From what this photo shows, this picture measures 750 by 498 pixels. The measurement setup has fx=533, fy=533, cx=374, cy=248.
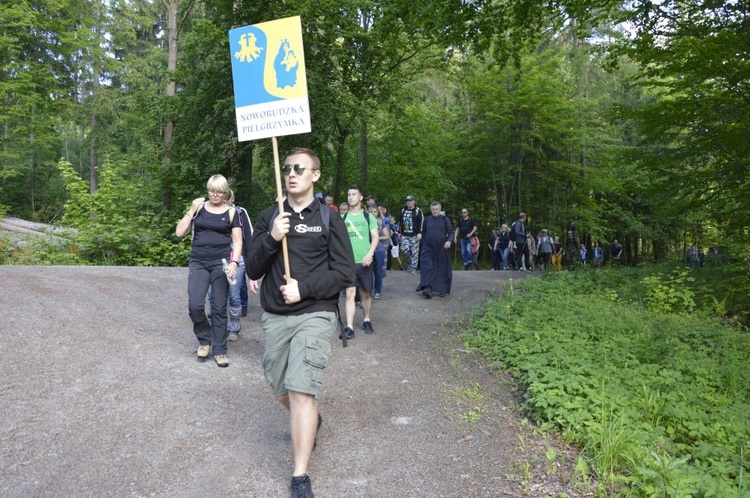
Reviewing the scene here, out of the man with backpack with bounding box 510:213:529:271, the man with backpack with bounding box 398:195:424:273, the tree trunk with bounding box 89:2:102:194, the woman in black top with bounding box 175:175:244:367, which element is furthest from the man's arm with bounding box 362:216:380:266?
the tree trunk with bounding box 89:2:102:194

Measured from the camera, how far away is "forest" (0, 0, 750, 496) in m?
4.98

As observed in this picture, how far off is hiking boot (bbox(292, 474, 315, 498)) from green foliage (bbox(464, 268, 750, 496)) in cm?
188

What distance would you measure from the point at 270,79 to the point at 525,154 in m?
25.4

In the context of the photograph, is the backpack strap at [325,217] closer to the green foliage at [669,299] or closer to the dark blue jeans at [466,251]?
the green foliage at [669,299]

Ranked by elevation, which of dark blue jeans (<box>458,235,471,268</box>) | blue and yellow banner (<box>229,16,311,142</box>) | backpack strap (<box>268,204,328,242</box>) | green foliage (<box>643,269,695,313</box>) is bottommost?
Answer: green foliage (<box>643,269,695,313</box>)

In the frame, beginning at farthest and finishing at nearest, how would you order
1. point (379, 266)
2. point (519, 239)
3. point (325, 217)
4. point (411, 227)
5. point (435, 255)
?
point (519, 239), point (411, 227), point (435, 255), point (379, 266), point (325, 217)

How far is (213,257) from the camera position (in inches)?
227

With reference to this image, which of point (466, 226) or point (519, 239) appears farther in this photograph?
point (519, 239)

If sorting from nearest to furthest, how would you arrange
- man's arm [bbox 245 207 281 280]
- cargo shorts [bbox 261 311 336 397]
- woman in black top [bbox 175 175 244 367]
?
cargo shorts [bbox 261 311 336 397]
man's arm [bbox 245 207 281 280]
woman in black top [bbox 175 175 244 367]

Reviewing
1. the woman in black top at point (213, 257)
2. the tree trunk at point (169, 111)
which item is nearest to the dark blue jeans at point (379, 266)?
the woman in black top at point (213, 257)

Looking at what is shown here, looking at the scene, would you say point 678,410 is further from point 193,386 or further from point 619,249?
point 619,249

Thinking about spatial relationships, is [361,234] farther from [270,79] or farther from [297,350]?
[297,350]

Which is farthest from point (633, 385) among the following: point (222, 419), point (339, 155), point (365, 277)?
point (339, 155)

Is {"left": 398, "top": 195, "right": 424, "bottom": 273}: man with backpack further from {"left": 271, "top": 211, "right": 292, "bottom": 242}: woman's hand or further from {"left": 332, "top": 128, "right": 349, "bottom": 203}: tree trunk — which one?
{"left": 271, "top": 211, "right": 292, "bottom": 242}: woman's hand
